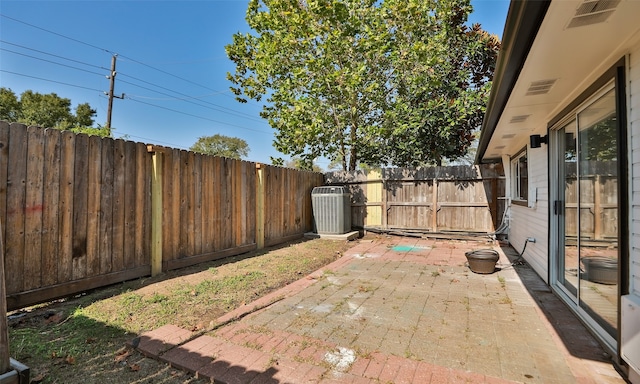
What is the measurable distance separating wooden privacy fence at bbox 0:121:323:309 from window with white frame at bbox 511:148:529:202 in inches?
204

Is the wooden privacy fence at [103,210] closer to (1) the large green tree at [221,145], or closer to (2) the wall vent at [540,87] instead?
(2) the wall vent at [540,87]

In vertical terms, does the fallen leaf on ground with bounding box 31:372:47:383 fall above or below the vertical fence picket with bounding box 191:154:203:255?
below

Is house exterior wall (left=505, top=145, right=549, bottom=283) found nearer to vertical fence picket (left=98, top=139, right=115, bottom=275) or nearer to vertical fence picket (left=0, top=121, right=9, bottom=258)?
vertical fence picket (left=98, top=139, right=115, bottom=275)

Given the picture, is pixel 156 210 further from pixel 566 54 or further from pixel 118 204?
pixel 566 54

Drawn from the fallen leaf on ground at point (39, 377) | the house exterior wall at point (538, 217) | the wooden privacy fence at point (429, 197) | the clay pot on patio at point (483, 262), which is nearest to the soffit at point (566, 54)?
the house exterior wall at point (538, 217)

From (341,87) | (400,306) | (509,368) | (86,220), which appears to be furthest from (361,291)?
(341,87)

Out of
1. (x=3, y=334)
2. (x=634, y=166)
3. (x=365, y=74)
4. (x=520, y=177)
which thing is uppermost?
(x=365, y=74)

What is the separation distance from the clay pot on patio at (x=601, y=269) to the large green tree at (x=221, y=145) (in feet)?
105

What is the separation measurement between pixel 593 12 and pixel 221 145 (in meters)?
35.1

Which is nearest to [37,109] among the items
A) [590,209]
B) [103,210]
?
[103,210]

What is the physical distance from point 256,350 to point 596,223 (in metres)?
3.05

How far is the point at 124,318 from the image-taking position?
9.00 ft

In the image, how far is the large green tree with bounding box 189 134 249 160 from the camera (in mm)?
32750

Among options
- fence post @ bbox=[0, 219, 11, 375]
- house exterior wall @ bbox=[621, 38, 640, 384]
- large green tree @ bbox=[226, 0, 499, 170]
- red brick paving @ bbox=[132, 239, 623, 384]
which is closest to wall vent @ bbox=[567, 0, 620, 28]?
house exterior wall @ bbox=[621, 38, 640, 384]
